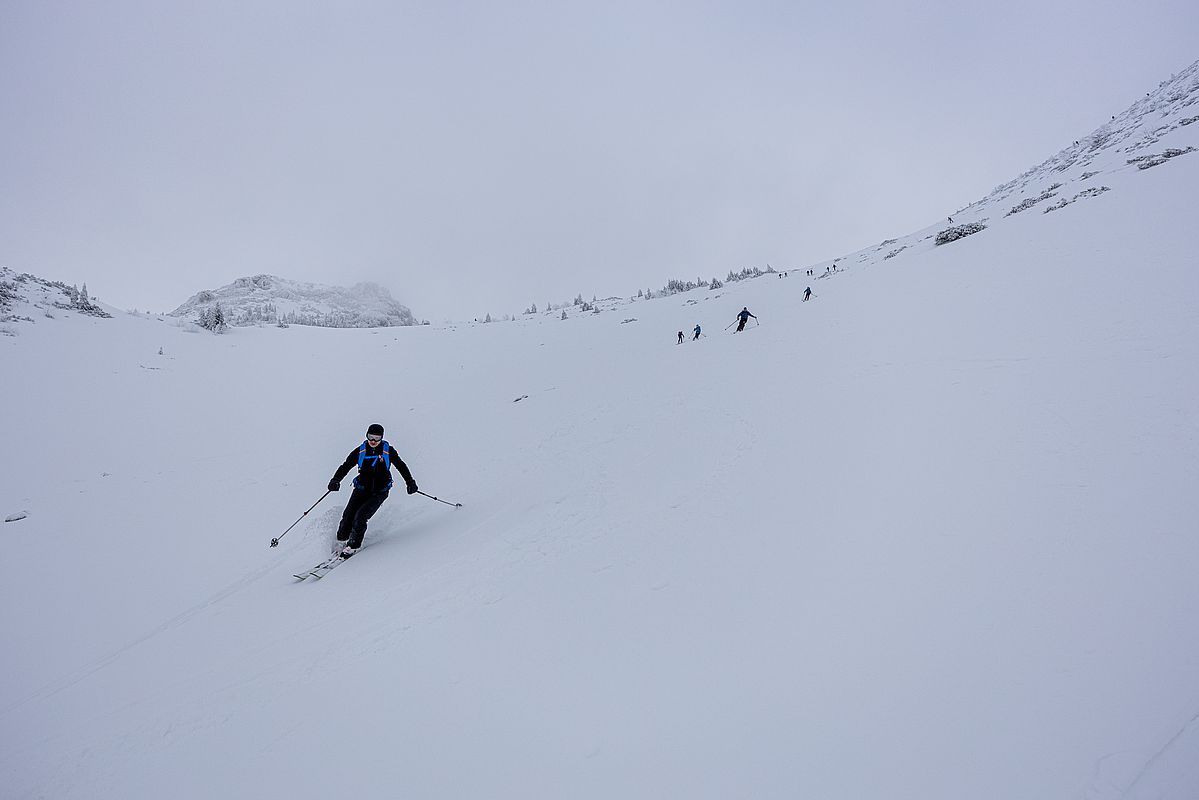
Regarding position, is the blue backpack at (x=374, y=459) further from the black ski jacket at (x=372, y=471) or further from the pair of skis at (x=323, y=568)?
the pair of skis at (x=323, y=568)

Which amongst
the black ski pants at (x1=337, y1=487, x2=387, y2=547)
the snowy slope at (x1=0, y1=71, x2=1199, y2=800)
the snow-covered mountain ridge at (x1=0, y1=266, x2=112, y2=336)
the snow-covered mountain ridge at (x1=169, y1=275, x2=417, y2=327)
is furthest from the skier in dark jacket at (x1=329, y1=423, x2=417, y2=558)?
the snow-covered mountain ridge at (x1=169, y1=275, x2=417, y2=327)

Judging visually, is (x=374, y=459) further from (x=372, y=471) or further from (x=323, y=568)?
(x=323, y=568)

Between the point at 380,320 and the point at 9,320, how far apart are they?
1211 inches

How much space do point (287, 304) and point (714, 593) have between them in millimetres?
55804

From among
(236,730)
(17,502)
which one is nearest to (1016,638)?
(236,730)

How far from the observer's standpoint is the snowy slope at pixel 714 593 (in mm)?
2359

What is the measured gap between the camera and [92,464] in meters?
10.6

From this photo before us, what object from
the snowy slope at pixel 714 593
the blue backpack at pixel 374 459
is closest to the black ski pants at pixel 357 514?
the blue backpack at pixel 374 459

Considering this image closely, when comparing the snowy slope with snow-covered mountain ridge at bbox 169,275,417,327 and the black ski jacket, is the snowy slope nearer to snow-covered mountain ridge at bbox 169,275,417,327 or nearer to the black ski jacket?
the black ski jacket

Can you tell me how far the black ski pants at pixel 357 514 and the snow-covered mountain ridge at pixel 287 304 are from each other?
27.6 m

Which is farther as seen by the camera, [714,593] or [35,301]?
[35,301]

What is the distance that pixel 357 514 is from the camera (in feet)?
22.2

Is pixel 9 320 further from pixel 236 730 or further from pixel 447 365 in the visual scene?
pixel 236 730

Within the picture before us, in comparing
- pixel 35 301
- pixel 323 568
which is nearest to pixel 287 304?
pixel 35 301
